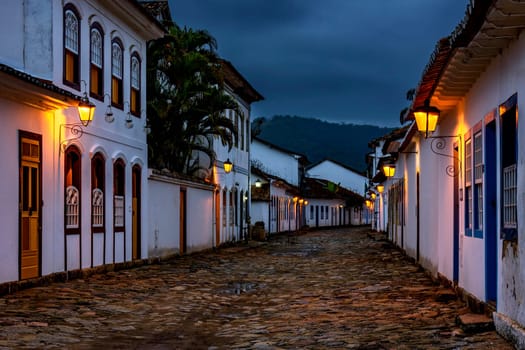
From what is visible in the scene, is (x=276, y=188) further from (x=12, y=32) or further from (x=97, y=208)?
(x=12, y=32)

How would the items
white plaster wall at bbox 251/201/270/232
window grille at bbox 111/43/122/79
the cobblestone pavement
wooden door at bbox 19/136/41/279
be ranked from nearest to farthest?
the cobblestone pavement
wooden door at bbox 19/136/41/279
window grille at bbox 111/43/122/79
white plaster wall at bbox 251/201/270/232

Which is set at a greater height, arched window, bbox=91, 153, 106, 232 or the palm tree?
the palm tree

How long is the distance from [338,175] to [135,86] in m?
69.7

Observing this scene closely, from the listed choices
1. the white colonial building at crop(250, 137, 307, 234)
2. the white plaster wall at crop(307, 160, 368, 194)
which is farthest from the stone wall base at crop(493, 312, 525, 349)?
the white plaster wall at crop(307, 160, 368, 194)

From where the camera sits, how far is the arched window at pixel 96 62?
683 inches

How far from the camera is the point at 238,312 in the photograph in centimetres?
1198

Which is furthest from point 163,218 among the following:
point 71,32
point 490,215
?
point 490,215

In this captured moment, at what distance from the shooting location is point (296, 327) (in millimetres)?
10164

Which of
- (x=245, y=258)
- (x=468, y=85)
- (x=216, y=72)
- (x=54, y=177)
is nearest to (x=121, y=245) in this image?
(x=54, y=177)

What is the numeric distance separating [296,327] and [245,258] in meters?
15.0

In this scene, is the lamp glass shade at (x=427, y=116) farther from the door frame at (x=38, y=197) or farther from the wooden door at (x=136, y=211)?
the wooden door at (x=136, y=211)

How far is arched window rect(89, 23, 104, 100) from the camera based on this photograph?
17.4m

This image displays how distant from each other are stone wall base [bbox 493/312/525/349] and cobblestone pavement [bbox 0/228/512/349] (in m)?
0.12

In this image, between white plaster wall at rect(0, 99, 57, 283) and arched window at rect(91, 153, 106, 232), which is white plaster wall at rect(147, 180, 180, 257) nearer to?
arched window at rect(91, 153, 106, 232)
